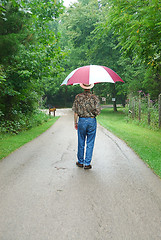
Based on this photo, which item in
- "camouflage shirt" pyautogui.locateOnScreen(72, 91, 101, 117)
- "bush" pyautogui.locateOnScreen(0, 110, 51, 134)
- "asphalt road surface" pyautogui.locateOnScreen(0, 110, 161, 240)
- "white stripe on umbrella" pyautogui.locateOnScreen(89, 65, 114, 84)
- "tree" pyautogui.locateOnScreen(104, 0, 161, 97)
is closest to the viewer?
"asphalt road surface" pyautogui.locateOnScreen(0, 110, 161, 240)

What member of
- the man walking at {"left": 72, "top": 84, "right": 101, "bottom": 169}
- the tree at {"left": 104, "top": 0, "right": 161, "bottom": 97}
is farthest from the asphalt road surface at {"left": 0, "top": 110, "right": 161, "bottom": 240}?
the tree at {"left": 104, "top": 0, "right": 161, "bottom": 97}

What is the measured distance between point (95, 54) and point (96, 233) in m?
25.9

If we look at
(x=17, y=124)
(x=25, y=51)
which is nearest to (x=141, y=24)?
(x=25, y=51)

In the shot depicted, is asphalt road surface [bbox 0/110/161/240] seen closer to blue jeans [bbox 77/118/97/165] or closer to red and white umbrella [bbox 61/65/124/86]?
blue jeans [bbox 77/118/97/165]

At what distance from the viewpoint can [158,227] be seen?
9.09ft

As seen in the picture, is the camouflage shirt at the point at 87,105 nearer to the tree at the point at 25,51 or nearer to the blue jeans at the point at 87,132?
the blue jeans at the point at 87,132

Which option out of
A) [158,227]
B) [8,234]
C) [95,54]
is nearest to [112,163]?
[158,227]

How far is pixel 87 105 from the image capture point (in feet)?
17.0

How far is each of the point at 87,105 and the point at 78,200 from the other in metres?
2.36

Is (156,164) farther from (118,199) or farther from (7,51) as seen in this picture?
(7,51)

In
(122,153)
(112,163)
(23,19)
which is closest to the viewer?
(112,163)

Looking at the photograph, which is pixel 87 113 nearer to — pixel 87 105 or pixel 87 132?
pixel 87 105

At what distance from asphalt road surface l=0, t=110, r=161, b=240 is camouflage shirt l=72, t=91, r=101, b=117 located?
54.9 inches

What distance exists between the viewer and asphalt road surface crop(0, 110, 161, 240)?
2686 mm
